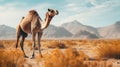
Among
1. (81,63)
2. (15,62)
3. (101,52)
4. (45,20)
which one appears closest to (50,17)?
(45,20)

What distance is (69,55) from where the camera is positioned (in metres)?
7.46

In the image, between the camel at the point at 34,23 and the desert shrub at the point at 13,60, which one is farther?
the camel at the point at 34,23

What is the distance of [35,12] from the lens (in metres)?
15.2

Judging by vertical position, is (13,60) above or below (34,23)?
above

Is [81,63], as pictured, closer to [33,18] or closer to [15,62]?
[15,62]

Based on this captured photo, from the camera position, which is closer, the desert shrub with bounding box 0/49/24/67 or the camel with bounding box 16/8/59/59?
the desert shrub with bounding box 0/49/24/67

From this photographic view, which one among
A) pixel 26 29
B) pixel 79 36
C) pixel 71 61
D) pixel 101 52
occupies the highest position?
pixel 71 61

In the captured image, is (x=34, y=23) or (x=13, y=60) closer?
(x=13, y=60)

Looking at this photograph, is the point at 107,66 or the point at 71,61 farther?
the point at 107,66

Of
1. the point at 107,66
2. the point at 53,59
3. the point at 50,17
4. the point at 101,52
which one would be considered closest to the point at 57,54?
the point at 53,59

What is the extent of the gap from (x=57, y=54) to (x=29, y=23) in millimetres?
8003

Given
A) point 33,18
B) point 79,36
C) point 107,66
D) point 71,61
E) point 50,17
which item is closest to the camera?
point 71,61

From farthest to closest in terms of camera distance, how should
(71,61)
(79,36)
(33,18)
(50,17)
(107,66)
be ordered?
(79,36)
(33,18)
(50,17)
(107,66)
(71,61)

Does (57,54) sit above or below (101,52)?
above
